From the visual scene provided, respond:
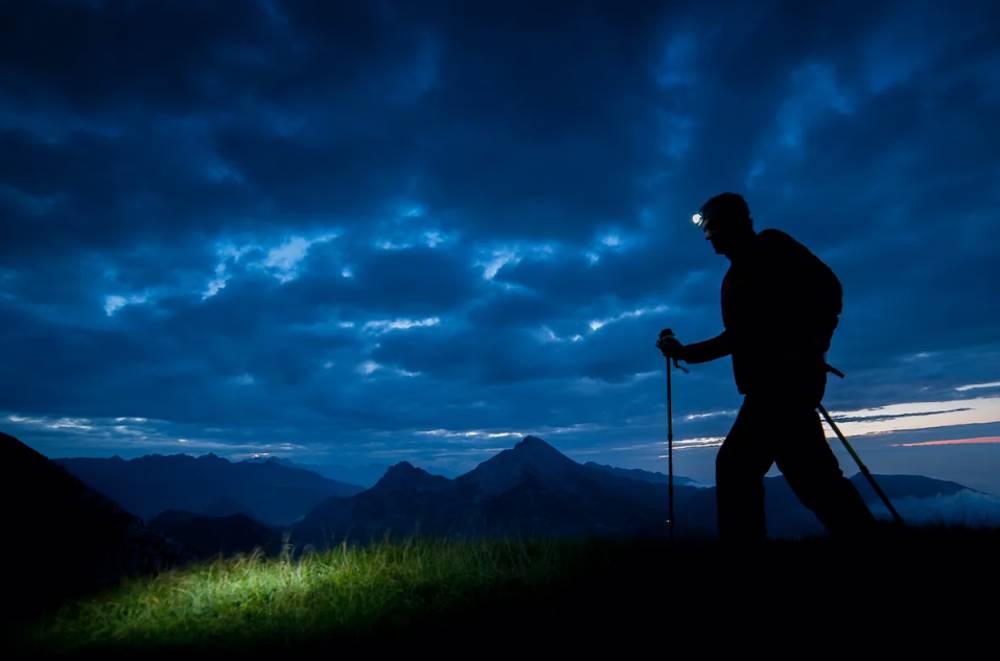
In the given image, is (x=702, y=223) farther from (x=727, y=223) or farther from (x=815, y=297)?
(x=815, y=297)

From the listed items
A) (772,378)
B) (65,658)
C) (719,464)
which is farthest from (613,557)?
(65,658)


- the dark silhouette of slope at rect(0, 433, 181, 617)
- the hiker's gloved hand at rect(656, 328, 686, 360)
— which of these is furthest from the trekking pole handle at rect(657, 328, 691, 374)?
the dark silhouette of slope at rect(0, 433, 181, 617)

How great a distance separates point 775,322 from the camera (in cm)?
457

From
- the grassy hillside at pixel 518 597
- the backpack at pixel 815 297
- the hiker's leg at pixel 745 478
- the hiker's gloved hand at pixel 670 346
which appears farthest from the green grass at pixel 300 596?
the backpack at pixel 815 297

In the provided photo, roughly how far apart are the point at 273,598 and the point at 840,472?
5.29 m

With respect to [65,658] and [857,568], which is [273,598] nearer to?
[65,658]

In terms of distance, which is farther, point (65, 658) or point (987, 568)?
point (987, 568)

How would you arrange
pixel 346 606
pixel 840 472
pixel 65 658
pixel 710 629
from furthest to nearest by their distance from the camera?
1. pixel 346 606
2. pixel 840 472
3. pixel 65 658
4. pixel 710 629

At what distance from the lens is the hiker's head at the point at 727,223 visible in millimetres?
4996

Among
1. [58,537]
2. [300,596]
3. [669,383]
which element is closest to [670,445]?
[669,383]

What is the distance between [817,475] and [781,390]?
75 centimetres

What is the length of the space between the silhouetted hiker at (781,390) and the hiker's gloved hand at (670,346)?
29.3 inches

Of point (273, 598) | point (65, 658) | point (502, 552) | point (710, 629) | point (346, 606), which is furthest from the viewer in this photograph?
point (502, 552)

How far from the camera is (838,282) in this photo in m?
4.63
